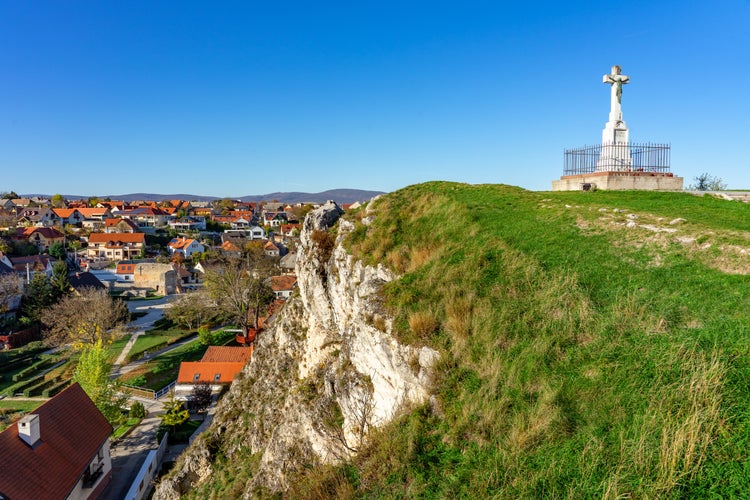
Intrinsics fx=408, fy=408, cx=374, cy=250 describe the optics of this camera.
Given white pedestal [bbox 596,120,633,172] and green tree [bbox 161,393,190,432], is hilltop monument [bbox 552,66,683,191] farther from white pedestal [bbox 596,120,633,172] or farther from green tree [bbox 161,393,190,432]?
green tree [bbox 161,393,190,432]

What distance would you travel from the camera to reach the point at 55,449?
1641cm

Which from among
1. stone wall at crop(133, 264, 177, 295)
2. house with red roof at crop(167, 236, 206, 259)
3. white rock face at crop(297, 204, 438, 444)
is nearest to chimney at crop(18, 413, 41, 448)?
white rock face at crop(297, 204, 438, 444)

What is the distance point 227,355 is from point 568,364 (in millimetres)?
25505

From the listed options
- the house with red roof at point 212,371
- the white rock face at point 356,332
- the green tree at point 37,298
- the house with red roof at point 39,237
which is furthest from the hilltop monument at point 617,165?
the house with red roof at point 39,237

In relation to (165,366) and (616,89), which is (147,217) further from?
(616,89)

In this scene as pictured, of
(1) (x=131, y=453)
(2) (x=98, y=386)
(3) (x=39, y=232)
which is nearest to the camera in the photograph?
(1) (x=131, y=453)

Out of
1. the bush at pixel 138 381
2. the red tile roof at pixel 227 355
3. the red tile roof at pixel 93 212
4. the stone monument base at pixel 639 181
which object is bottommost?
the bush at pixel 138 381

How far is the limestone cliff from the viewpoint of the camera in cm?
917

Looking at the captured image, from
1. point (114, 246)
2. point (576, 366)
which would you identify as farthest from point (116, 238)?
point (576, 366)

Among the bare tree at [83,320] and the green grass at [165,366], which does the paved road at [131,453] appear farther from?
the bare tree at [83,320]

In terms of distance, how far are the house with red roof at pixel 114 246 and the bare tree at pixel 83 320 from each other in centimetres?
4104

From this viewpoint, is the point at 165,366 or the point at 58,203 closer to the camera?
the point at 165,366

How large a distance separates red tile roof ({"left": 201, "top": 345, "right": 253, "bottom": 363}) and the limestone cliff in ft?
25.4

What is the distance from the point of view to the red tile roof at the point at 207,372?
26.0 metres
